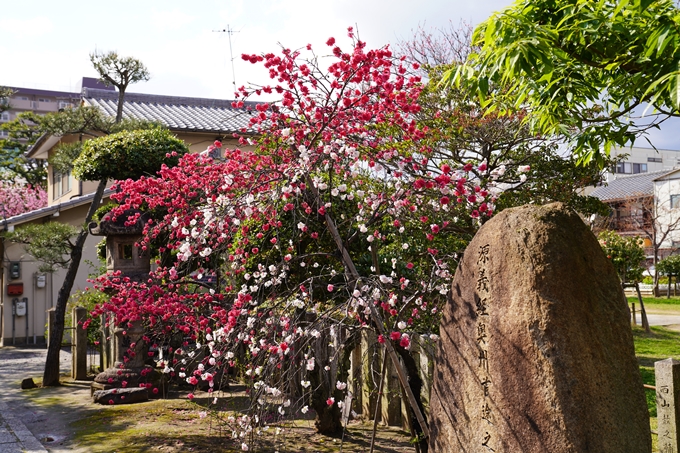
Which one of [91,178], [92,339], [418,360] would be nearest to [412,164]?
[418,360]

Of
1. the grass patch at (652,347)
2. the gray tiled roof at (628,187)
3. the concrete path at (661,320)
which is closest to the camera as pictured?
the grass patch at (652,347)

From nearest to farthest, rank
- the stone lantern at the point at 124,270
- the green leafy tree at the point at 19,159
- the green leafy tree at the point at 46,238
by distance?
the stone lantern at the point at 124,270 → the green leafy tree at the point at 46,238 → the green leafy tree at the point at 19,159

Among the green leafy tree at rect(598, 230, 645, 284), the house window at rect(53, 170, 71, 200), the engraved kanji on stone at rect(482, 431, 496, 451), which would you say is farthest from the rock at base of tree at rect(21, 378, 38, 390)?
the green leafy tree at rect(598, 230, 645, 284)

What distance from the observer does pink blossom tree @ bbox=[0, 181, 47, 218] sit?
91.5ft

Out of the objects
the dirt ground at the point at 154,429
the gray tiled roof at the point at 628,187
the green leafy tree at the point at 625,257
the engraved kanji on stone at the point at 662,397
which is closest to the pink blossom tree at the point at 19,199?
the dirt ground at the point at 154,429

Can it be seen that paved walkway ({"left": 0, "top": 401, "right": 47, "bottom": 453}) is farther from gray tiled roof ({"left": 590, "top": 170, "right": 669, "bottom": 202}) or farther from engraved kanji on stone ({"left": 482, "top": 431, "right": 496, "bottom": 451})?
gray tiled roof ({"left": 590, "top": 170, "right": 669, "bottom": 202})

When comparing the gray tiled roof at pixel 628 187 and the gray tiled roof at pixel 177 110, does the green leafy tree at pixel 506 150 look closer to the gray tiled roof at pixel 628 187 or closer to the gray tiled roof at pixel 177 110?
the gray tiled roof at pixel 177 110

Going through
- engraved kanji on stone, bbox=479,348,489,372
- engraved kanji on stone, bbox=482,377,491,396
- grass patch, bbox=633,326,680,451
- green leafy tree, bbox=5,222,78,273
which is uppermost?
green leafy tree, bbox=5,222,78,273

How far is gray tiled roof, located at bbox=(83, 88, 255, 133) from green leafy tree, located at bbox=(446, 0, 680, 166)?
16.6 meters

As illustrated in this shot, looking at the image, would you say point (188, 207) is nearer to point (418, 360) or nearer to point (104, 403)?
point (418, 360)

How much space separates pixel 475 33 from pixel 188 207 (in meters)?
3.65

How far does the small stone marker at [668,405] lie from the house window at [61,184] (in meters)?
21.8

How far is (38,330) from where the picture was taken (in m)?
20.1

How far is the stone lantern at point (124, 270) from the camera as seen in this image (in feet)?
34.6
